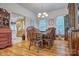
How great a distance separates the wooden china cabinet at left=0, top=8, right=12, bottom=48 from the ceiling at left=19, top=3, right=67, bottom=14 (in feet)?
1.51

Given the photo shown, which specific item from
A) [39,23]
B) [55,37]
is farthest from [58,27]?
[39,23]

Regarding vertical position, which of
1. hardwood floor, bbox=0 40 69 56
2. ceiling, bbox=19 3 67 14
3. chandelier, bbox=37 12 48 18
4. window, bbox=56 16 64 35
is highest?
ceiling, bbox=19 3 67 14

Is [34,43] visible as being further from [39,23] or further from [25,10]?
[25,10]

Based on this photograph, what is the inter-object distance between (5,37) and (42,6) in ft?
3.69

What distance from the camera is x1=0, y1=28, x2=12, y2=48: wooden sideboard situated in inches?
117

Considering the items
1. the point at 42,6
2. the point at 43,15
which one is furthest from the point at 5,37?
the point at 42,6

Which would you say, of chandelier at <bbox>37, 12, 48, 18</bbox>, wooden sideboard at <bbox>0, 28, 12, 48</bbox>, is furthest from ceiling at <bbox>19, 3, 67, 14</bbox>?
wooden sideboard at <bbox>0, 28, 12, 48</bbox>

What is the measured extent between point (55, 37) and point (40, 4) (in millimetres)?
839

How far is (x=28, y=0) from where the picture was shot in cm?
302

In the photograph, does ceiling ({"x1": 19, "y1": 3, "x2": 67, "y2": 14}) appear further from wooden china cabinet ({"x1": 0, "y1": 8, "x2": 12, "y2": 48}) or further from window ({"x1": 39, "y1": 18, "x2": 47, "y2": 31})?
wooden china cabinet ({"x1": 0, "y1": 8, "x2": 12, "y2": 48})

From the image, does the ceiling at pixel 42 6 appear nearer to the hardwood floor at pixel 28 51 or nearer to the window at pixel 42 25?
the window at pixel 42 25

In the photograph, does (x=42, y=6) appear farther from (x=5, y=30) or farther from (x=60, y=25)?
(x=5, y=30)

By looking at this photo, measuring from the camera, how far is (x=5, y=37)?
3029 millimetres

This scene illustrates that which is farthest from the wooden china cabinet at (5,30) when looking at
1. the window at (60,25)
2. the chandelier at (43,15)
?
the window at (60,25)
